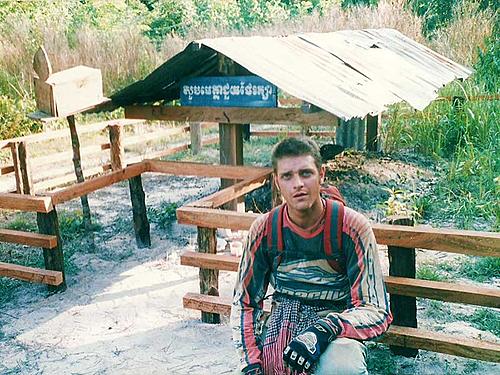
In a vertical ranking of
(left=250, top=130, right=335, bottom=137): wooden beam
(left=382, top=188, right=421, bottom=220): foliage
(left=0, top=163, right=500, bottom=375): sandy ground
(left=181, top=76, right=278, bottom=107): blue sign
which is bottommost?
(left=0, top=163, right=500, bottom=375): sandy ground

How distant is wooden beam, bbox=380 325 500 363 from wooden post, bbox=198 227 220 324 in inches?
55.0

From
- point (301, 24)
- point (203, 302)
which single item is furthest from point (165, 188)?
point (301, 24)

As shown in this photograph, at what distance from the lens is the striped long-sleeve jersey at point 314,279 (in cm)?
273

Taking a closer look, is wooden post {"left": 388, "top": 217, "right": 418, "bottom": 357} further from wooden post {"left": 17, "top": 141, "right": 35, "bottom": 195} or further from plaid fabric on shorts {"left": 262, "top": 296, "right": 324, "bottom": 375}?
wooden post {"left": 17, "top": 141, "right": 35, "bottom": 195}

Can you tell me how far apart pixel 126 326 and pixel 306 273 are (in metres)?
2.40

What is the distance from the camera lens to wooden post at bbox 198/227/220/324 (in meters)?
4.40

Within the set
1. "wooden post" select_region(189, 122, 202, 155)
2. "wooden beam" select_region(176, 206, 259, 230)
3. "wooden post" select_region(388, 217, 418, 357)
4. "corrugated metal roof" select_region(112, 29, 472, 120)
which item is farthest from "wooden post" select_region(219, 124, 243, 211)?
"wooden post" select_region(189, 122, 202, 155)

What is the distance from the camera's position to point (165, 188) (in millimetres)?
9039

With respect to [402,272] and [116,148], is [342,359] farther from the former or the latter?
[116,148]

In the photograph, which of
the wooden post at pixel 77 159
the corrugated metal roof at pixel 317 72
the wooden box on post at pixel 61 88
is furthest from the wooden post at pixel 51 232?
the corrugated metal roof at pixel 317 72

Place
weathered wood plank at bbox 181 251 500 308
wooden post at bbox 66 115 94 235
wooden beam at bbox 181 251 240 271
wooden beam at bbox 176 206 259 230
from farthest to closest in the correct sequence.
A: wooden post at bbox 66 115 94 235 < wooden beam at bbox 181 251 240 271 < wooden beam at bbox 176 206 259 230 < weathered wood plank at bbox 181 251 500 308

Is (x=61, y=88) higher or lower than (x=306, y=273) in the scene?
higher

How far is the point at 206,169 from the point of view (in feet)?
18.7

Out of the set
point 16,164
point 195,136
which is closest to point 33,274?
point 16,164
